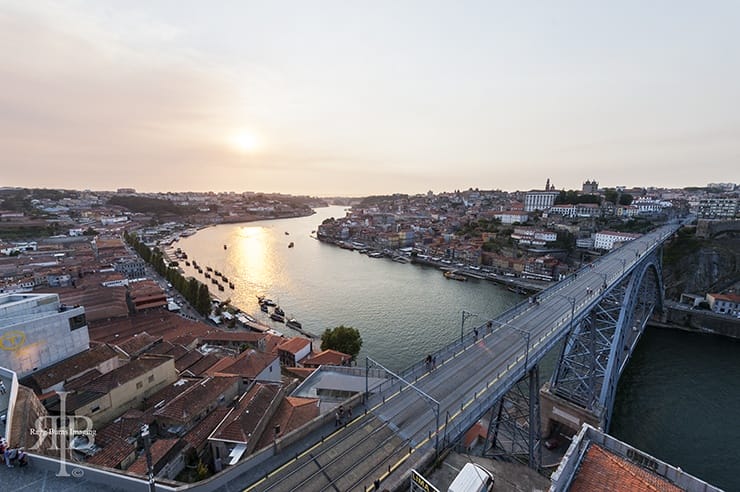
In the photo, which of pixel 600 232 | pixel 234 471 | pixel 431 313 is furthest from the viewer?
pixel 600 232

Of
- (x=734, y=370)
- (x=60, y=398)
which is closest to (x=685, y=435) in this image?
(x=734, y=370)

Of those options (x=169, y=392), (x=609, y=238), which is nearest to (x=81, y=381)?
(x=169, y=392)

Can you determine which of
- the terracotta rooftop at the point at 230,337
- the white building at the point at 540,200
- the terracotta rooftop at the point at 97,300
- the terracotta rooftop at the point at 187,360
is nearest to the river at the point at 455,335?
the terracotta rooftop at the point at 230,337

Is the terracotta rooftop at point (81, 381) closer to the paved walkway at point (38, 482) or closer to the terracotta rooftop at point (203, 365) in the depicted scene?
the terracotta rooftop at point (203, 365)

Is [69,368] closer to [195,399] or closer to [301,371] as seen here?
[195,399]

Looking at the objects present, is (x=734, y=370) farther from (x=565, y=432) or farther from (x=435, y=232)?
(x=435, y=232)

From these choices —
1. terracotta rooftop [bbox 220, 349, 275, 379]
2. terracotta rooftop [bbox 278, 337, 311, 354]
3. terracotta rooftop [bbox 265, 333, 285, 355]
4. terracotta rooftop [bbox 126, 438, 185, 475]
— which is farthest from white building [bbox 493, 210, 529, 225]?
terracotta rooftop [bbox 126, 438, 185, 475]

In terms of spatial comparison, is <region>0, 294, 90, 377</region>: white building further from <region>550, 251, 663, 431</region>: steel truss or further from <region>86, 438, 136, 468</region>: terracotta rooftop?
<region>550, 251, 663, 431</region>: steel truss
